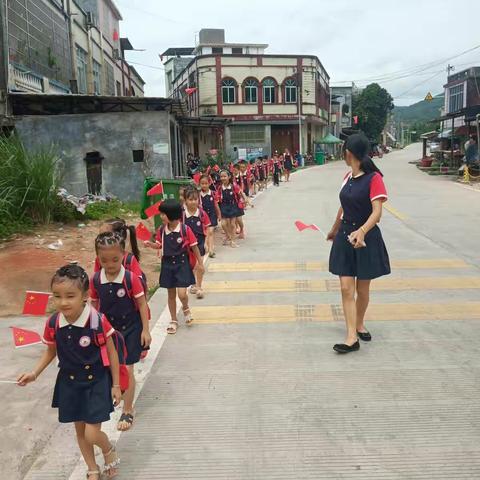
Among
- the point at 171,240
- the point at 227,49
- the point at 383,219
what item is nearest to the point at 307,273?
the point at 171,240

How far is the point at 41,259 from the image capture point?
8516 mm

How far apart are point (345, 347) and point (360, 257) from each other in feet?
2.59

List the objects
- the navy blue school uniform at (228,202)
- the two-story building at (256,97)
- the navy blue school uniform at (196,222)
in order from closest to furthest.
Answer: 1. the navy blue school uniform at (196,222)
2. the navy blue school uniform at (228,202)
3. the two-story building at (256,97)

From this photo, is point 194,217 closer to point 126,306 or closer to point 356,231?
point 356,231

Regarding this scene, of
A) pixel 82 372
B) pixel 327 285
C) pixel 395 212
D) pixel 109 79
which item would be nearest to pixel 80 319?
pixel 82 372

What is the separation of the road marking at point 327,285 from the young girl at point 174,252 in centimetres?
168

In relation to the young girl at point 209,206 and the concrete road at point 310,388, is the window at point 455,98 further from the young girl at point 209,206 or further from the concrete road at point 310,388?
the concrete road at point 310,388

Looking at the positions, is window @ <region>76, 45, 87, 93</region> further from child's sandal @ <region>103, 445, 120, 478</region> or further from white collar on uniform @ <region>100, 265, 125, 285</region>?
child's sandal @ <region>103, 445, 120, 478</region>

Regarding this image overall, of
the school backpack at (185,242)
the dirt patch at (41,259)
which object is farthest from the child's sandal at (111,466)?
the dirt patch at (41,259)

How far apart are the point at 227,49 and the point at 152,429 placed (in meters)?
55.9

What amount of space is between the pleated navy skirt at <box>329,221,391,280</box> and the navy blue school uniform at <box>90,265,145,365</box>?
1.96 meters

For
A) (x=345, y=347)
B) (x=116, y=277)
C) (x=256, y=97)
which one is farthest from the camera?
(x=256, y=97)

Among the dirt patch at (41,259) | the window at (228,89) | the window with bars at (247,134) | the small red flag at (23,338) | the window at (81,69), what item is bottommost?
the dirt patch at (41,259)

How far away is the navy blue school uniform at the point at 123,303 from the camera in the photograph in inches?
152
